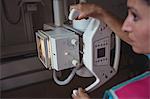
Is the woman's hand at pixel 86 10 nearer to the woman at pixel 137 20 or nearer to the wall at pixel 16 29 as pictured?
the woman at pixel 137 20

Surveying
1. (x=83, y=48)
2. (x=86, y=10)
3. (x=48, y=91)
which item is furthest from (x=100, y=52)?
(x=48, y=91)

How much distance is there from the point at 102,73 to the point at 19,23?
5.51ft

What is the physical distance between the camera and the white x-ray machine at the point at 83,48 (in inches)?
34.8

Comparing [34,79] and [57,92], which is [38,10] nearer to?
[34,79]

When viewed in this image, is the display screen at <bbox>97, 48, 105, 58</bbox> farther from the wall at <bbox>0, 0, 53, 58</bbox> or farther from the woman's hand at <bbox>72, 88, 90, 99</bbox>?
the wall at <bbox>0, 0, 53, 58</bbox>

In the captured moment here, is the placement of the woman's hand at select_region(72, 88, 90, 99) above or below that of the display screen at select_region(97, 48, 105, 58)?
below

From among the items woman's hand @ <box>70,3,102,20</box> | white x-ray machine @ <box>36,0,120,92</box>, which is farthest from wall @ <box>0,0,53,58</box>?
woman's hand @ <box>70,3,102,20</box>

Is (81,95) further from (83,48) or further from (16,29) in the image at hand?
(16,29)

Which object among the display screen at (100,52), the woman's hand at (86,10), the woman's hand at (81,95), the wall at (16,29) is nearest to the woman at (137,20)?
the woman's hand at (86,10)

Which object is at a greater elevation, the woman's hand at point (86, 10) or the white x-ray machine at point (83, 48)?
the woman's hand at point (86, 10)

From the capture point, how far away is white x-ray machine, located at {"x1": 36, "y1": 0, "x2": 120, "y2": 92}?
2.90ft

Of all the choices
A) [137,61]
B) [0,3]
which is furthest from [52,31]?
[137,61]

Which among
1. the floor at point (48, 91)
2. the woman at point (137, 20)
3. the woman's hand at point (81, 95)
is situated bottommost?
the floor at point (48, 91)

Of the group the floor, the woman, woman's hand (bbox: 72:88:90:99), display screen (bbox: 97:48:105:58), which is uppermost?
the woman
